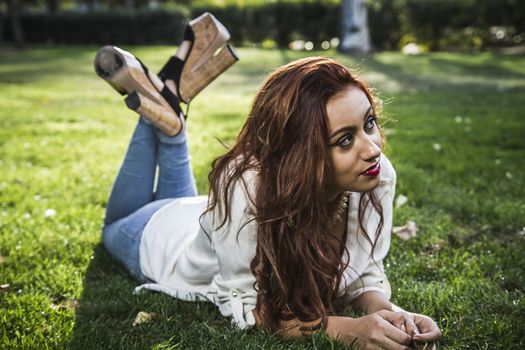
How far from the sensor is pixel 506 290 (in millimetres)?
2469

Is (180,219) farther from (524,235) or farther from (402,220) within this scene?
(524,235)

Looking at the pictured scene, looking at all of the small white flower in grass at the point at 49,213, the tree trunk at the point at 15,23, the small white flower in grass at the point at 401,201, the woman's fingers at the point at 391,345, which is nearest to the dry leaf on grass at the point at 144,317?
the woman's fingers at the point at 391,345

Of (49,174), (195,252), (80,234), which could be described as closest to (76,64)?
(49,174)

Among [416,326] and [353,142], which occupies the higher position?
[353,142]

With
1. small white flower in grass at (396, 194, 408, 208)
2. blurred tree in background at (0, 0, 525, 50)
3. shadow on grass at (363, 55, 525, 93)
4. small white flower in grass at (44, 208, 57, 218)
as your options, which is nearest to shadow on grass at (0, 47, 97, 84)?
blurred tree in background at (0, 0, 525, 50)

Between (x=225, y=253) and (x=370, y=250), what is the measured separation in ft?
2.27

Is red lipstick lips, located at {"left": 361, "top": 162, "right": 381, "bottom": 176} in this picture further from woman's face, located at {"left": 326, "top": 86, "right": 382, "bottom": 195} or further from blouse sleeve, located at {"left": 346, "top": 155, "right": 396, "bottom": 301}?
blouse sleeve, located at {"left": 346, "top": 155, "right": 396, "bottom": 301}

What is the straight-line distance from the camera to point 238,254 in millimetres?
2047

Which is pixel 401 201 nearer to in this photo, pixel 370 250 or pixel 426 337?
pixel 370 250

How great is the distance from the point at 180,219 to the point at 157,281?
12.7 inches

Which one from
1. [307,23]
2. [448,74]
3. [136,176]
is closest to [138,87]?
[136,176]

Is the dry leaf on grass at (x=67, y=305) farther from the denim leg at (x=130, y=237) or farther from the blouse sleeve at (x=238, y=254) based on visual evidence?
the blouse sleeve at (x=238, y=254)

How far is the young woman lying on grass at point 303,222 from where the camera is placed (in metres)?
1.84

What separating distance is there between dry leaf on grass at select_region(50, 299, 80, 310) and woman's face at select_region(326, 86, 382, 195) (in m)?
1.36
